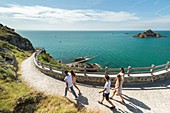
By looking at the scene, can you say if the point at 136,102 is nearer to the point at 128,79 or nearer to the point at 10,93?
the point at 128,79

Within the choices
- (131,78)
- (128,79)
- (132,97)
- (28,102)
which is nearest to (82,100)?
(132,97)

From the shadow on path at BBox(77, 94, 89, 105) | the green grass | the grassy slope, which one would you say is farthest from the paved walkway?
the green grass

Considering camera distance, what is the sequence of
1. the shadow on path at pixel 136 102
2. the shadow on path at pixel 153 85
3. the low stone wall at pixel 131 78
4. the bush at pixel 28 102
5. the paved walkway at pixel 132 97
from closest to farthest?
the paved walkway at pixel 132 97 < the shadow on path at pixel 136 102 < the bush at pixel 28 102 < the shadow on path at pixel 153 85 < the low stone wall at pixel 131 78

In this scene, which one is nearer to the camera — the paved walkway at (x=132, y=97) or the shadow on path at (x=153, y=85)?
the paved walkway at (x=132, y=97)

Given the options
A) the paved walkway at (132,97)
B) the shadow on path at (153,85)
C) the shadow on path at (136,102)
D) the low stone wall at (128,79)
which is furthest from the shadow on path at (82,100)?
the shadow on path at (153,85)

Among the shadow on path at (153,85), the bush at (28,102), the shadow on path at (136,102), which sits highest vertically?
the shadow on path at (153,85)

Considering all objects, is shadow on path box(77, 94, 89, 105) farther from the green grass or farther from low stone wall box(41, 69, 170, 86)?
the green grass

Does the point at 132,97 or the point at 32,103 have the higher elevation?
the point at 132,97

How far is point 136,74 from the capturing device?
1309 cm

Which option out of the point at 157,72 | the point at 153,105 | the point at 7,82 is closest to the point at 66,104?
the point at 153,105

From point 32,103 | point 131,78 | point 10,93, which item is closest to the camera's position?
point 32,103

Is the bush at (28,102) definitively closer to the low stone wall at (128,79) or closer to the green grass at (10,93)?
the green grass at (10,93)

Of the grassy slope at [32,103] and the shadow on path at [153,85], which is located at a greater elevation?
the shadow on path at [153,85]

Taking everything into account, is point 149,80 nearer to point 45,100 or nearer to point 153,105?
point 153,105
